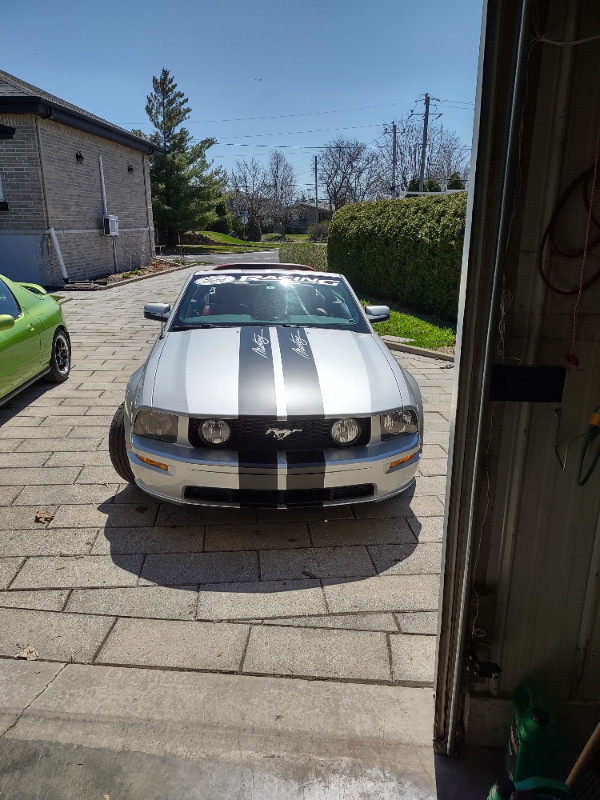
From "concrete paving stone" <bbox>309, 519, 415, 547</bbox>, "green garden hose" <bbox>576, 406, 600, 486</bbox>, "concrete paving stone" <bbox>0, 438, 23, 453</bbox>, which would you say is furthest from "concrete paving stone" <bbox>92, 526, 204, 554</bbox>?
"green garden hose" <bbox>576, 406, 600, 486</bbox>

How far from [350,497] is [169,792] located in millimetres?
1813

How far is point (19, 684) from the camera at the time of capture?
7.99 ft

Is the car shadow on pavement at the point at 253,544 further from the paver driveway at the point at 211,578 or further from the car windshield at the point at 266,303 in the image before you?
the car windshield at the point at 266,303

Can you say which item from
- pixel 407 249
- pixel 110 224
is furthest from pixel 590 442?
pixel 110 224

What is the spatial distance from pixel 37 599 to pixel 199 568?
839mm

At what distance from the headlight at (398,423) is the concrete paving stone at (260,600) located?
996 mm

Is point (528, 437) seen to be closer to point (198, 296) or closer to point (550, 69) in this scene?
point (550, 69)

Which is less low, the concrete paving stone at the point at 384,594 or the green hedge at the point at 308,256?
the green hedge at the point at 308,256

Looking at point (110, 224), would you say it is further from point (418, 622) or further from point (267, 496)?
point (418, 622)

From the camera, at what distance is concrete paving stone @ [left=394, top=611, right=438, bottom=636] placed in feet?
9.16

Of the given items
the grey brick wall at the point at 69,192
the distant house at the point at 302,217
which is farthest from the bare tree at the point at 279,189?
the grey brick wall at the point at 69,192

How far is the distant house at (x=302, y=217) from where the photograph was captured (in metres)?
81.2

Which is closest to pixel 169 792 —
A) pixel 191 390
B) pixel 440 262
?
pixel 191 390

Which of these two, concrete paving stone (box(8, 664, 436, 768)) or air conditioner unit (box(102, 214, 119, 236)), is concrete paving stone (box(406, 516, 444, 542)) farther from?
air conditioner unit (box(102, 214, 119, 236))
